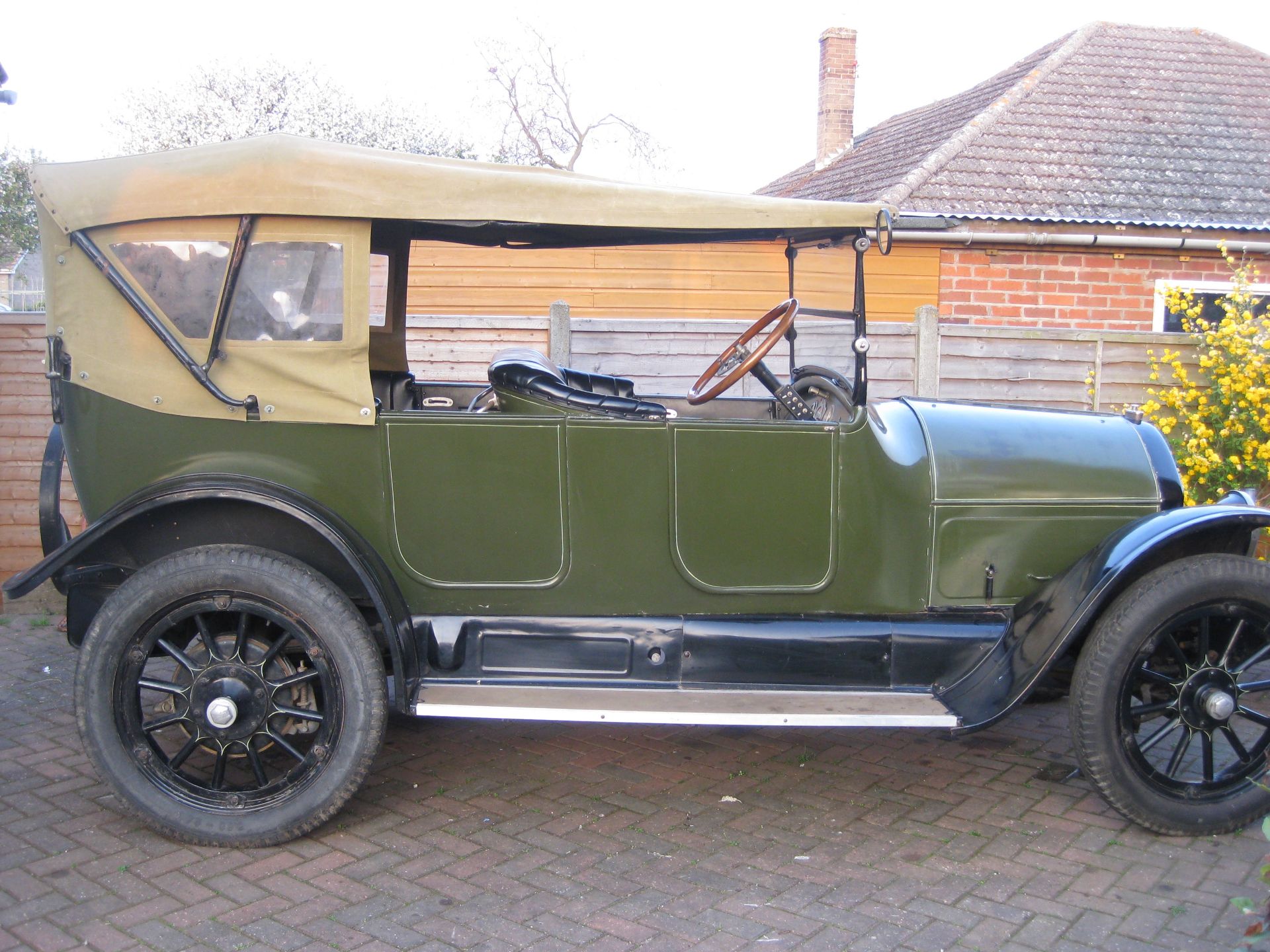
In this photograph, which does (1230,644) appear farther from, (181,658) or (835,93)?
(835,93)

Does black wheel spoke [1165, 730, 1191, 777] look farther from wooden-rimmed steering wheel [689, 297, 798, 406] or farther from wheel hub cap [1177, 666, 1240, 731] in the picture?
wooden-rimmed steering wheel [689, 297, 798, 406]

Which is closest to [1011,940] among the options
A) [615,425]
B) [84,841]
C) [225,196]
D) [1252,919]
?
[1252,919]

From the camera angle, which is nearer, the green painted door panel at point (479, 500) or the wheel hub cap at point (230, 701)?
the wheel hub cap at point (230, 701)

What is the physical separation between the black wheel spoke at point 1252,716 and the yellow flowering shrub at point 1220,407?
3.15 metres

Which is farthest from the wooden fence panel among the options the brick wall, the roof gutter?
the brick wall

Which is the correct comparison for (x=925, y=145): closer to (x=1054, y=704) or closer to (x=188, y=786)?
(x=1054, y=704)

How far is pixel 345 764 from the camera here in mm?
3068

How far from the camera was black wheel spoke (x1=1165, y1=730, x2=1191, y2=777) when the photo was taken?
3.19m

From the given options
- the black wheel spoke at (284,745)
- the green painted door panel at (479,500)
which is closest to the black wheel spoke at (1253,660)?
the green painted door panel at (479,500)

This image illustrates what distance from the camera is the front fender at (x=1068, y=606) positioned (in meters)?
3.11

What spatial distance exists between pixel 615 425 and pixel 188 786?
1.75 metres

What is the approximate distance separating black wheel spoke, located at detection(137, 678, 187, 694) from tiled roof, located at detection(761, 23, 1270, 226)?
816 centimetres

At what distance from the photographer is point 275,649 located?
3119mm

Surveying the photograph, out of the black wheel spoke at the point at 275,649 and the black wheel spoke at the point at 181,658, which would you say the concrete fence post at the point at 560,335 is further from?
the black wheel spoke at the point at 181,658
